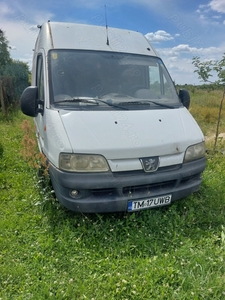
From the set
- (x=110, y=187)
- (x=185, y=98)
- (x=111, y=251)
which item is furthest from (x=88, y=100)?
(x=111, y=251)

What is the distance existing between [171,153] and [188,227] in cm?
103

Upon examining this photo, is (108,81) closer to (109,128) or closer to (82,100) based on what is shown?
(82,100)

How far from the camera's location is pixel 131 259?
2498 millimetres

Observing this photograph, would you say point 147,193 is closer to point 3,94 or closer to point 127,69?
point 127,69

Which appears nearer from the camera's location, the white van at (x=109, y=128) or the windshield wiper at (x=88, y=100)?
the white van at (x=109, y=128)

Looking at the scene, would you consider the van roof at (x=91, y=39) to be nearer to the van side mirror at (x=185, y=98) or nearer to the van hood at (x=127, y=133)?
the van side mirror at (x=185, y=98)

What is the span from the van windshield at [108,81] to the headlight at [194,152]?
73 centimetres

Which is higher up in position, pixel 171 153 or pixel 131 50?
pixel 131 50

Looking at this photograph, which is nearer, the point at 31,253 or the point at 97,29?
the point at 31,253

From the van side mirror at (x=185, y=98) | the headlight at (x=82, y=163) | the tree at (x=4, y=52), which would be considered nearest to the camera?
the headlight at (x=82, y=163)

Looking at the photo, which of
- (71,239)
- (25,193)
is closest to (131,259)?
(71,239)

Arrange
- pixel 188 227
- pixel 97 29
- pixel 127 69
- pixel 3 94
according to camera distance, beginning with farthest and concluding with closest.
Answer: pixel 3 94
pixel 97 29
pixel 127 69
pixel 188 227

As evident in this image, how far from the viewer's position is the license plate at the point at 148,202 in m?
2.72

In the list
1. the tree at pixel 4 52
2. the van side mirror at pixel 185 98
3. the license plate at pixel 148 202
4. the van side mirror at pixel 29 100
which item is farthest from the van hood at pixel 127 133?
the tree at pixel 4 52
